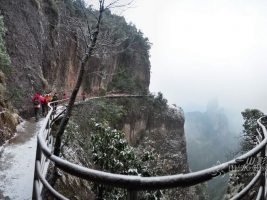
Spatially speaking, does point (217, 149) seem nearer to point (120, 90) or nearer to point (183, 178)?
point (120, 90)

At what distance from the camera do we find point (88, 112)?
31.3ft

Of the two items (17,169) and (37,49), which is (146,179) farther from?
(37,49)

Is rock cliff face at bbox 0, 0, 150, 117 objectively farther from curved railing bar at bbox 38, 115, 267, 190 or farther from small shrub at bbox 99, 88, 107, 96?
curved railing bar at bbox 38, 115, 267, 190

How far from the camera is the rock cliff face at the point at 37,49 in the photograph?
13.0 m

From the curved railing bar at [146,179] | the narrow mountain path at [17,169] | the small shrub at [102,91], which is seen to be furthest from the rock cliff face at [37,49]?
the curved railing bar at [146,179]

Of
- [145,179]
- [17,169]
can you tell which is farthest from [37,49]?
[145,179]

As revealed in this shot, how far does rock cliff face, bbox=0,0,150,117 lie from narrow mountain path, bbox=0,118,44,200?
12.0ft

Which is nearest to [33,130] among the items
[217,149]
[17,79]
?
[17,79]

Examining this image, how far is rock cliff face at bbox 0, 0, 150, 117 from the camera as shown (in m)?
13.0

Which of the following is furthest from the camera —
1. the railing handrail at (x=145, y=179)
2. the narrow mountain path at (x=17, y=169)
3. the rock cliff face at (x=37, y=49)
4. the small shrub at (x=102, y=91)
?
the small shrub at (x=102, y=91)

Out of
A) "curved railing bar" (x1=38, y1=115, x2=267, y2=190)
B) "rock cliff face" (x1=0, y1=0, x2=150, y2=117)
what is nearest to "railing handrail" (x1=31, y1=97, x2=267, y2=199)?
"curved railing bar" (x1=38, y1=115, x2=267, y2=190)

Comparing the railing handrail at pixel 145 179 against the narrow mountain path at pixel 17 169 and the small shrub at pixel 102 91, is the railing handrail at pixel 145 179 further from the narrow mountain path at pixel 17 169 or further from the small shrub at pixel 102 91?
the small shrub at pixel 102 91

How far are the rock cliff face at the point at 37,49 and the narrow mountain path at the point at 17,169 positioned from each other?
3.67 m

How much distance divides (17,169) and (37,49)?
41.0ft
